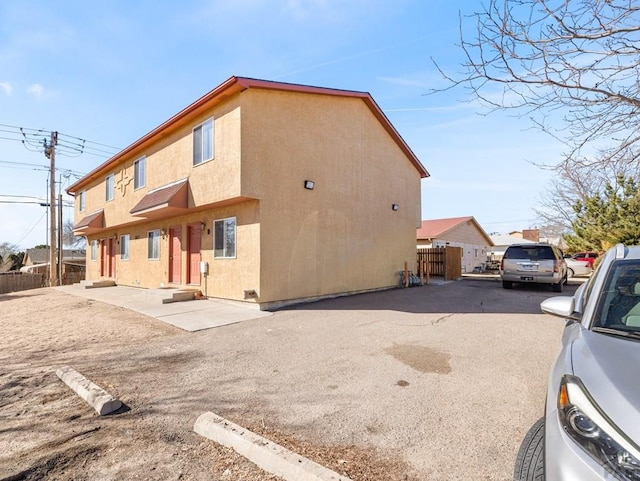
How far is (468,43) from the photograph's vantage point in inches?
179

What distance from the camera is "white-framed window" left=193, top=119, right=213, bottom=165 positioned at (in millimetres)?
10948

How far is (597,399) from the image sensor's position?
1.67m

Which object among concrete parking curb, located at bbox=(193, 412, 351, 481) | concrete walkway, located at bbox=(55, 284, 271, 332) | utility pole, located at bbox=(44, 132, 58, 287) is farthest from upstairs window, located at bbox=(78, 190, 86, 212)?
concrete parking curb, located at bbox=(193, 412, 351, 481)

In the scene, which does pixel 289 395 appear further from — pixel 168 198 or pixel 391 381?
pixel 168 198

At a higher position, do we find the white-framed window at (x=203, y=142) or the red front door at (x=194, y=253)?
the white-framed window at (x=203, y=142)

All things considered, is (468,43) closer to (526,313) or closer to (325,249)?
(526,313)

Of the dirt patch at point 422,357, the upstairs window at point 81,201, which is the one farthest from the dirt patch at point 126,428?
the upstairs window at point 81,201

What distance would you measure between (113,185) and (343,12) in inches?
608

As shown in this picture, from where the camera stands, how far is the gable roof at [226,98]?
9727mm

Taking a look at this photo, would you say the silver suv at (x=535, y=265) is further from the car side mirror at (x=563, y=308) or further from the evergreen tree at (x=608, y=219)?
the car side mirror at (x=563, y=308)

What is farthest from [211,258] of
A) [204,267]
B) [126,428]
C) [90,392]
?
[126,428]

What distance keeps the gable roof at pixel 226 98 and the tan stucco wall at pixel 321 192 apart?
0.91 ft

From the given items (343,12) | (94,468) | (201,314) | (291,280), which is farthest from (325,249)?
(94,468)

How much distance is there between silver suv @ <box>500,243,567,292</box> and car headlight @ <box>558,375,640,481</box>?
12.7 m
